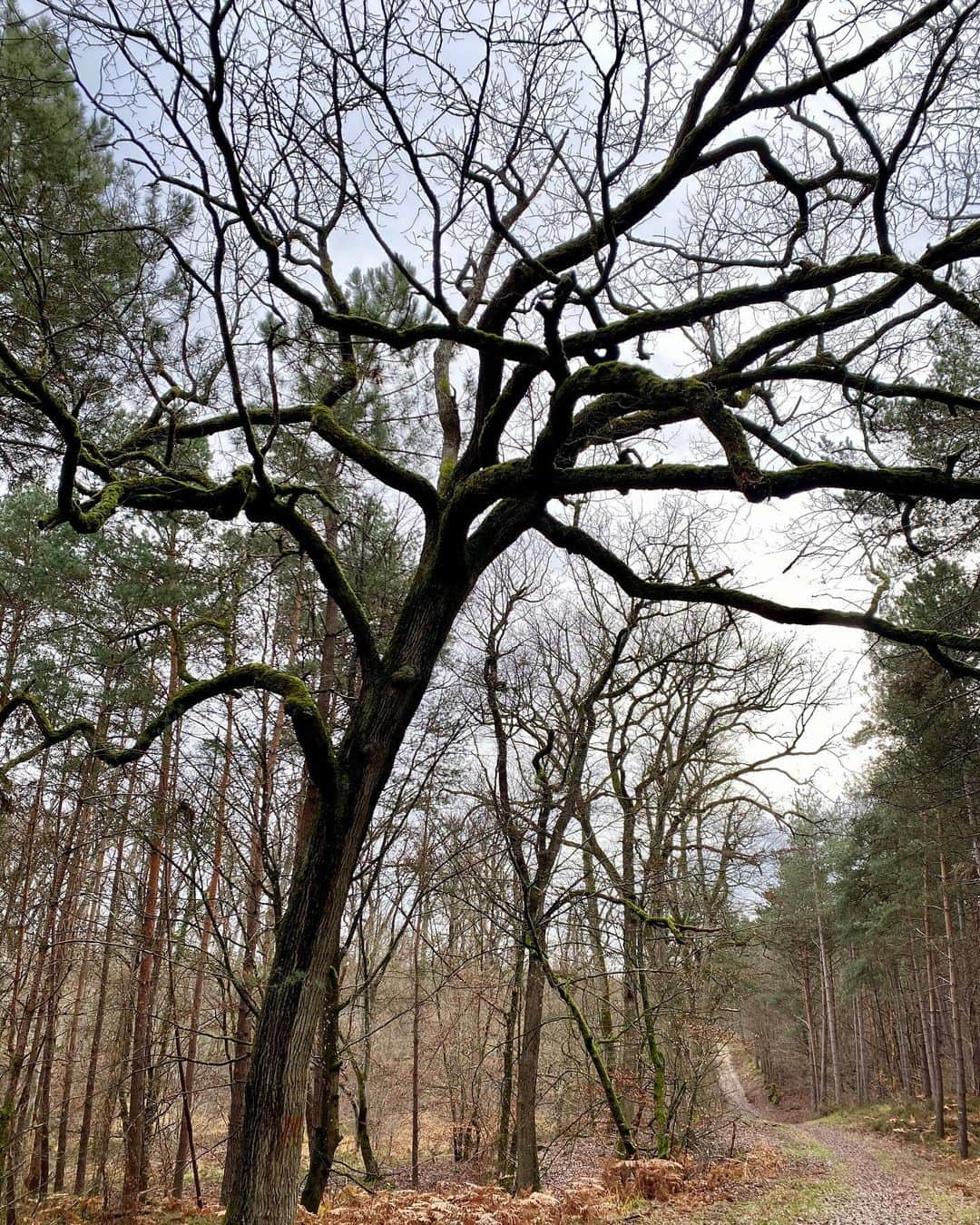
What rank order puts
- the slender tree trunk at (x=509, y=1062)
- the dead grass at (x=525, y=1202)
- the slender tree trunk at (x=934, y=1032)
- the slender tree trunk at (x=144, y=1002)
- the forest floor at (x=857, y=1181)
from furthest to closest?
the slender tree trunk at (x=934, y=1032) → the slender tree trunk at (x=509, y=1062) → the forest floor at (x=857, y=1181) → the slender tree trunk at (x=144, y=1002) → the dead grass at (x=525, y=1202)

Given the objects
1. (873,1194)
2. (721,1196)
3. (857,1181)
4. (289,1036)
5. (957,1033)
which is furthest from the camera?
(957,1033)

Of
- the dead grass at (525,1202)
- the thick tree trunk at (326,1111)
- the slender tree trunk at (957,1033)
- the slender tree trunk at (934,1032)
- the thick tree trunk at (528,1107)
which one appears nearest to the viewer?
the dead grass at (525,1202)

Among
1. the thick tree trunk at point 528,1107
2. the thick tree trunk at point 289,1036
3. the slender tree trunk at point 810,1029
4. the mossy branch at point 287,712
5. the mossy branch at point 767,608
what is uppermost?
the mossy branch at point 767,608

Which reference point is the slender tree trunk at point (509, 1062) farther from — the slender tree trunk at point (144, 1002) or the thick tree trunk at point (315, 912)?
the thick tree trunk at point (315, 912)

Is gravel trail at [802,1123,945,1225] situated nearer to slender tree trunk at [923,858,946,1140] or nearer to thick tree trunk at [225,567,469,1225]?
slender tree trunk at [923,858,946,1140]

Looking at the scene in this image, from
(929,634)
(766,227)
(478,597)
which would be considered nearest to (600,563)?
(929,634)

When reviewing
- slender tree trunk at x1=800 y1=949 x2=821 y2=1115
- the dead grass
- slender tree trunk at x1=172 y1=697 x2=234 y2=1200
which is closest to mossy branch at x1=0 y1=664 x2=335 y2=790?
slender tree trunk at x1=172 y1=697 x2=234 y2=1200

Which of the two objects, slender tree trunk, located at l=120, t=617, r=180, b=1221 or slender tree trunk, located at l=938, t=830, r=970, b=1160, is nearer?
slender tree trunk, located at l=120, t=617, r=180, b=1221

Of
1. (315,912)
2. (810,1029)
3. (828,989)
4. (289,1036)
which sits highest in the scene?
(315,912)

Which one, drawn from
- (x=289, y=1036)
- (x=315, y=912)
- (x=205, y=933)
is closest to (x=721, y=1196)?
(x=205, y=933)

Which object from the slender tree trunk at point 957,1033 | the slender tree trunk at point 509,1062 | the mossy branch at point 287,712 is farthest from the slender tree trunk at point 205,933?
the slender tree trunk at point 957,1033

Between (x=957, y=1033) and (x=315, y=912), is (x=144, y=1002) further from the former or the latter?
(x=957, y=1033)

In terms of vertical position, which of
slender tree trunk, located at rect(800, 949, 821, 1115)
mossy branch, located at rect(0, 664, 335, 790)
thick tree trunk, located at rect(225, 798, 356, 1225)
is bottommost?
slender tree trunk, located at rect(800, 949, 821, 1115)

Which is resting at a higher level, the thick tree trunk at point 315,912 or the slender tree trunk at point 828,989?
the thick tree trunk at point 315,912
